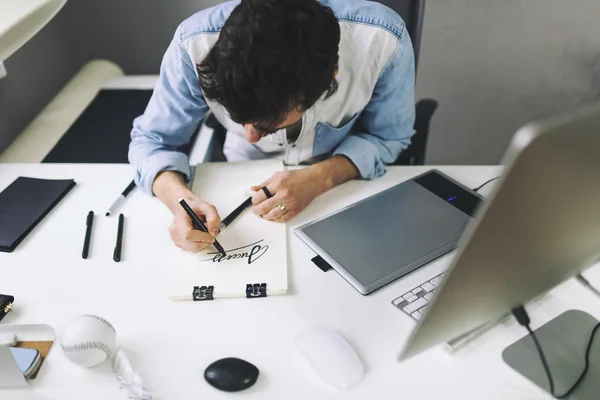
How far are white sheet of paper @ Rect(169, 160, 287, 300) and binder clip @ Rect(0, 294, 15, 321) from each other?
25cm

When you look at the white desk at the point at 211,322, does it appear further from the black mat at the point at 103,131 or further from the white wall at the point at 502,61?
the white wall at the point at 502,61

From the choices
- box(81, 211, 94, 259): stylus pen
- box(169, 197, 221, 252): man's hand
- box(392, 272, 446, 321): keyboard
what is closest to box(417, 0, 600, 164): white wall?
box(392, 272, 446, 321): keyboard

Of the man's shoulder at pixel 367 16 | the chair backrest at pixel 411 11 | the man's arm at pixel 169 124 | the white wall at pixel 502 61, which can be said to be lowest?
the white wall at pixel 502 61

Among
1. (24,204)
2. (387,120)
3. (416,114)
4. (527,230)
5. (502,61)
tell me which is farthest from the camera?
(502,61)

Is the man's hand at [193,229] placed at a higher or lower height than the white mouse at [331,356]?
higher

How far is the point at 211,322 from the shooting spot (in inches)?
30.7

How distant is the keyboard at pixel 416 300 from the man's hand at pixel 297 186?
273 millimetres

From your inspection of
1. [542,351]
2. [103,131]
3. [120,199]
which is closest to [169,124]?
[120,199]

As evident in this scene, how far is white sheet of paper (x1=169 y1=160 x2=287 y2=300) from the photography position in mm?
826

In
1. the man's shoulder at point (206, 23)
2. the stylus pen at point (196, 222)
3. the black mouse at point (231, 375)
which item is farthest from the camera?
the man's shoulder at point (206, 23)

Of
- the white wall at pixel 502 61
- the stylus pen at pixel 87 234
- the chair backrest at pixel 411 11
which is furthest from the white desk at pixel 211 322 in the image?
the white wall at pixel 502 61

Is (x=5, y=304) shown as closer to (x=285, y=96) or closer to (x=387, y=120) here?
(x=285, y=96)

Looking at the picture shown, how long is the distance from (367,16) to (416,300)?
0.58m

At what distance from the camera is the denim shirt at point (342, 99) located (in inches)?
40.5
